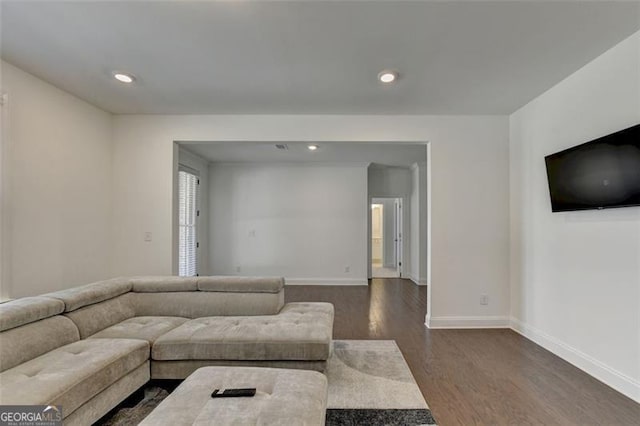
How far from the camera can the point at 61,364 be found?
170 cm

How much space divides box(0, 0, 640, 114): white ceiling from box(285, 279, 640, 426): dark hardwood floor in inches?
103

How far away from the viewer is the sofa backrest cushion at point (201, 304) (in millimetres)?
2768

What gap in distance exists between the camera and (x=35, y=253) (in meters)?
2.74

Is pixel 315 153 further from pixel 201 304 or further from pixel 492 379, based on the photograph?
pixel 492 379

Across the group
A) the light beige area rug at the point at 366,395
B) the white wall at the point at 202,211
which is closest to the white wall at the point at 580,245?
the light beige area rug at the point at 366,395

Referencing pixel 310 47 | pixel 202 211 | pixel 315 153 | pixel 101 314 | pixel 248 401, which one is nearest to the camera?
pixel 248 401

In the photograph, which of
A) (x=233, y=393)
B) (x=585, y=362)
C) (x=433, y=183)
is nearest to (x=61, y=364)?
(x=233, y=393)

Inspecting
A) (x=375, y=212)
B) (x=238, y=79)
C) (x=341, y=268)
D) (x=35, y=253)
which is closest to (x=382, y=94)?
(x=238, y=79)

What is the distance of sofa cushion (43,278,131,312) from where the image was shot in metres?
2.19

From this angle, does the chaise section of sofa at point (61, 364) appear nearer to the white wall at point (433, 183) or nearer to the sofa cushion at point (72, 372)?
the sofa cushion at point (72, 372)

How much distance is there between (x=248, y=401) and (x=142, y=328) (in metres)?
1.49

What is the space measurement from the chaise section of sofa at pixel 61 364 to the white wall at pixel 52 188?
37.4 inches

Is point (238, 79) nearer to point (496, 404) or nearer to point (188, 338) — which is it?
point (188, 338)

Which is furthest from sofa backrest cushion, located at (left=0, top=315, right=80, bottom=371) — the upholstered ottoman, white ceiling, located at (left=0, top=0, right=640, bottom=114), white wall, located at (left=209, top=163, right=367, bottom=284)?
white wall, located at (left=209, top=163, right=367, bottom=284)
